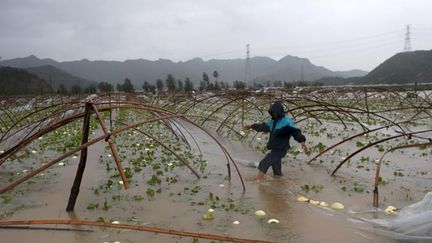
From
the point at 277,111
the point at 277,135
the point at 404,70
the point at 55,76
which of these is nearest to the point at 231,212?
the point at 277,135

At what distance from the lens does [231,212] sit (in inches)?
208

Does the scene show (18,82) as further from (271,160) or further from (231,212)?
(231,212)

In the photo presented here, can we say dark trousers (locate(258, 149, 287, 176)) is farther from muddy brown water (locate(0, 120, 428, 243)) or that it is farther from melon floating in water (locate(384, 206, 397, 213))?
melon floating in water (locate(384, 206, 397, 213))

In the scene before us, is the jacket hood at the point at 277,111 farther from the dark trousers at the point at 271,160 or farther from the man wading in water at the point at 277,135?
the dark trousers at the point at 271,160

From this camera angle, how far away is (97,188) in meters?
6.42

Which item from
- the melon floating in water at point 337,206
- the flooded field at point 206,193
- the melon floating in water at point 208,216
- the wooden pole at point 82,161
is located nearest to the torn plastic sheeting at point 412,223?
the flooded field at point 206,193

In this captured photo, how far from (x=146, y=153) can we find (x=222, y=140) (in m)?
3.69

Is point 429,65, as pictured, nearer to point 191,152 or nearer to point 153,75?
point 191,152

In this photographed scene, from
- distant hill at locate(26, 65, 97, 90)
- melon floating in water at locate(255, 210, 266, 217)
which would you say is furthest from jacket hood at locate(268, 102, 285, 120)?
distant hill at locate(26, 65, 97, 90)

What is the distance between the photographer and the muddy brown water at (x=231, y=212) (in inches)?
175

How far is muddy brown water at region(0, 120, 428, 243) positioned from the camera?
4.45m

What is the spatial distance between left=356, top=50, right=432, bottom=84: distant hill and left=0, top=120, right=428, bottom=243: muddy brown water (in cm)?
7477

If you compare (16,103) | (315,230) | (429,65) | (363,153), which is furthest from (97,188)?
(429,65)

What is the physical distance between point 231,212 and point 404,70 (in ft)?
270
